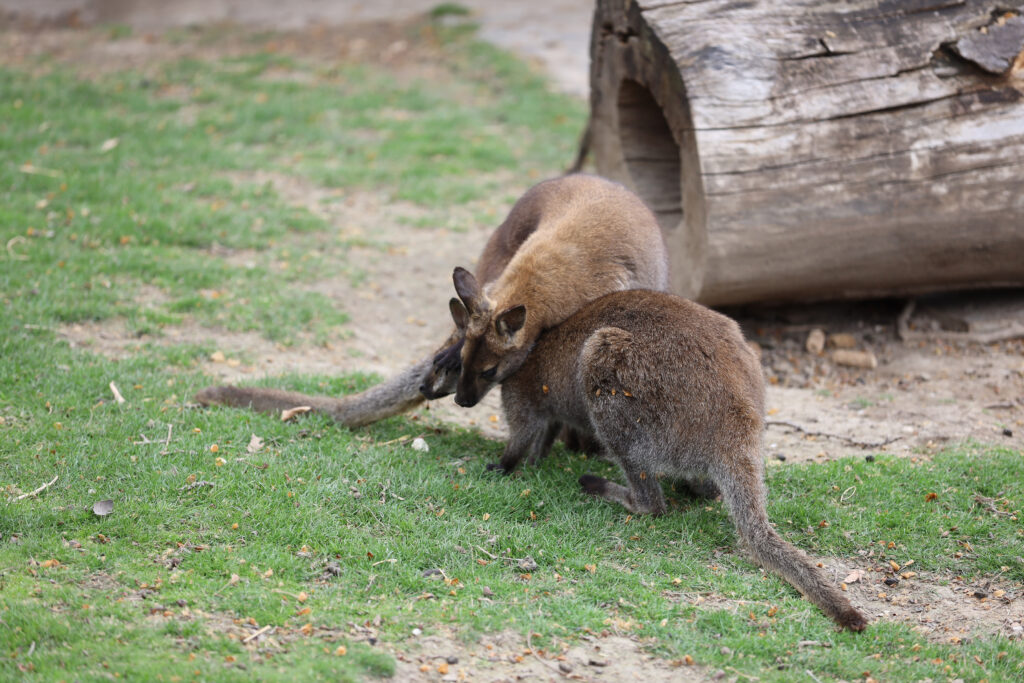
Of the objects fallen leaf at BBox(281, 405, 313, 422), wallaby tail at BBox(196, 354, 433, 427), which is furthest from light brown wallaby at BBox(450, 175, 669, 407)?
fallen leaf at BBox(281, 405, 313, 422)

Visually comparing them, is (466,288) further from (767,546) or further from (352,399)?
(767,546)

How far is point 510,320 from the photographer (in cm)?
537

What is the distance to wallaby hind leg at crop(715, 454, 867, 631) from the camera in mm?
4348

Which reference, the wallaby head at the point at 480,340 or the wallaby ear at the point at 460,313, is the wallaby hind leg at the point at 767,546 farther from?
the wallaby ear at the point at 460,313

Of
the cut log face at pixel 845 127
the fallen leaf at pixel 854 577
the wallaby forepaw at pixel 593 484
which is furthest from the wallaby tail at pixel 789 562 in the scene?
the cut log face at pixel 845 127

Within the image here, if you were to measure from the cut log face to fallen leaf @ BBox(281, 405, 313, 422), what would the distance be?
9.24ft

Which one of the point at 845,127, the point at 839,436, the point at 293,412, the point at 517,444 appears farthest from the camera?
the point at 845,127

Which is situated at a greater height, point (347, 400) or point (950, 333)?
point (347, 400)

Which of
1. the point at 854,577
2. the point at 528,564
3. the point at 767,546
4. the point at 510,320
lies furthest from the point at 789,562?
the point at 510,320

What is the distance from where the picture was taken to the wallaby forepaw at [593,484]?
17.9 ft

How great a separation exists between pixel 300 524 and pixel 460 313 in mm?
1459

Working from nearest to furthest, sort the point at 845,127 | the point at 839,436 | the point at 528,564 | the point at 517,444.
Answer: the point at 528,564 → the point at 517,444 → the point at 839,436 → the point at 845,127

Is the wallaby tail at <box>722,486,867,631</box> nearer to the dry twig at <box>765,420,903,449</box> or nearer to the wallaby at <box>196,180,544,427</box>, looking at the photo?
the dry twig at <box>765,420,903,449</box>

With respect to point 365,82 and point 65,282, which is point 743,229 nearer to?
point 65,282
